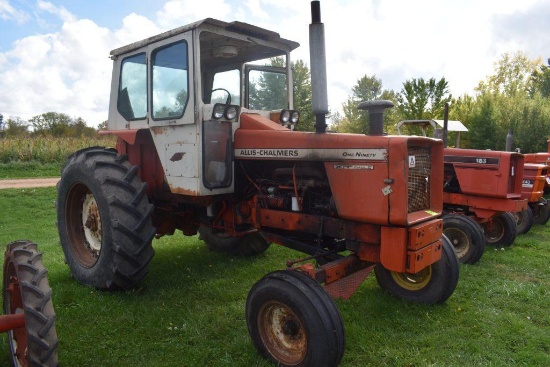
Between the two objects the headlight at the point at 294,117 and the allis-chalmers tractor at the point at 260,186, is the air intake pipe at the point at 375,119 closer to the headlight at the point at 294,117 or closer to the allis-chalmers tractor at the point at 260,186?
the allis-chalmers tractor at the point at 260,186

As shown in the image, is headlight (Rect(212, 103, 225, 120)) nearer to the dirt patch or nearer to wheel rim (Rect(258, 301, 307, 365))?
wheel rim (Rect(258, 301, 307, 365))

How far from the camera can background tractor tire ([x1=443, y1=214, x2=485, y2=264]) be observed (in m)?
5.69

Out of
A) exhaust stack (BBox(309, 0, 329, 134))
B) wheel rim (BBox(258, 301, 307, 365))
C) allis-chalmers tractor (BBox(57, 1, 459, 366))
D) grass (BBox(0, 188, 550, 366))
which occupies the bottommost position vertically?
grass (BBox(0, 188, 550, 366))

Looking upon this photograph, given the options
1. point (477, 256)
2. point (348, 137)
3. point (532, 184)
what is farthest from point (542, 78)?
point (348, 137)

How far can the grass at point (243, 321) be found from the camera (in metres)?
3.26

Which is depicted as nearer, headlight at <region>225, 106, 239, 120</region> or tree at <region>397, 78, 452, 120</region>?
headlight at <region>225, 106, 239, 120</region>

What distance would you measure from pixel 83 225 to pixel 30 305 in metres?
2.56

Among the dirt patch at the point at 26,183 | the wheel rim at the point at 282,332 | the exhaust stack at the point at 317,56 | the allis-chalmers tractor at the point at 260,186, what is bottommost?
the wheel rim at the point at 282,332

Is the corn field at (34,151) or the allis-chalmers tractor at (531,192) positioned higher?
the corn field at (34,151)

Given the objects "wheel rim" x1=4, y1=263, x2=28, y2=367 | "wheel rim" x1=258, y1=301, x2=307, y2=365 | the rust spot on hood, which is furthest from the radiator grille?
"wheel rim" x1=4, y1=263, x2=28, y2=367

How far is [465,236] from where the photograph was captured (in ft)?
19.1

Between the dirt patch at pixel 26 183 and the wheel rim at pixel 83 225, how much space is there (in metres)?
8.12

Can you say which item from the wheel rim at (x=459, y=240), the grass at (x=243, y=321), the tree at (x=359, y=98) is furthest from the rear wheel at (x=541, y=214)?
the tree at (x=359, y=98)

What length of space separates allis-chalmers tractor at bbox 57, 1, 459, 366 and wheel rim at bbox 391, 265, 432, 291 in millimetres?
11
